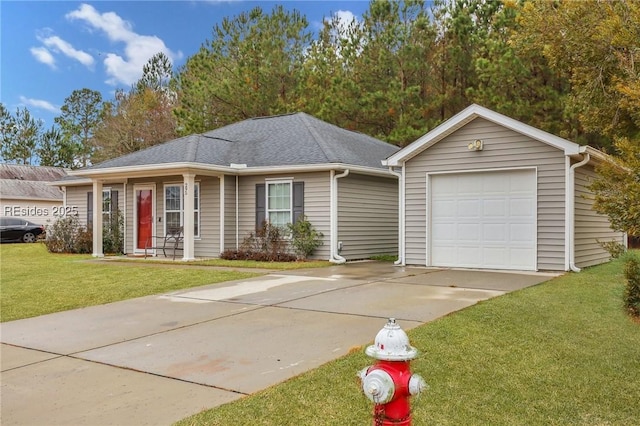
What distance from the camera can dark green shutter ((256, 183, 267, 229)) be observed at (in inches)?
592

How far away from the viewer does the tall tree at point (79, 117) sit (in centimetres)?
5288

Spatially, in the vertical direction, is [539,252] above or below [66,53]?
below

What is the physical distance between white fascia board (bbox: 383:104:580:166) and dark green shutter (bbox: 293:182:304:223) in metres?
2.61

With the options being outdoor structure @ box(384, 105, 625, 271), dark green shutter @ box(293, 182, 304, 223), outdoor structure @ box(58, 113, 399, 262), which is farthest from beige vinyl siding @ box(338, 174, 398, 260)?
outdoor structure @ box(384, 105, 625, 271)

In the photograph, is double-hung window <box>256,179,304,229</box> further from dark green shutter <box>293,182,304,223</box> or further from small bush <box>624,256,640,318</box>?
small bush <box>624,256,640,318</box>

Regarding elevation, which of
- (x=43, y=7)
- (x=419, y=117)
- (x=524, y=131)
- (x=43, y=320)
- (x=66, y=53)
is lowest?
(x=43, y=320)

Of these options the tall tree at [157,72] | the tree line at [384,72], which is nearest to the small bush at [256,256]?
the tree line at [384,72]

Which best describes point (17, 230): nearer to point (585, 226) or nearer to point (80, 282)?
point (80, 282)

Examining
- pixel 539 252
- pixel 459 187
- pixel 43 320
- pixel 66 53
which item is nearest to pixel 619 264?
pixel 539 252

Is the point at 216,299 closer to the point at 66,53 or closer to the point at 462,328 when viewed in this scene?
the point at 462,328

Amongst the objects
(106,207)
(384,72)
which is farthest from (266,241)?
(384,72)

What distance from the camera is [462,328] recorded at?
594 centimetres

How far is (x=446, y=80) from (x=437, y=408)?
20.6m

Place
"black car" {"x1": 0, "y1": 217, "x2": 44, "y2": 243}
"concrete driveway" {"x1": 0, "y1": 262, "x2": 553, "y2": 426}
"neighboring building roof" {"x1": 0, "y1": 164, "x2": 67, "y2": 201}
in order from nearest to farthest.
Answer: "concrete driveway" {"x1": 0, "y1": 262, "x2": 553, "y2": 426} < "black car" {"x1": 0, "y1": 217, "x2": 44, "y2": 243} < "neighboring building roof" {"x1": 0, "y1": 164, "x2": 67, "y2": 201}
